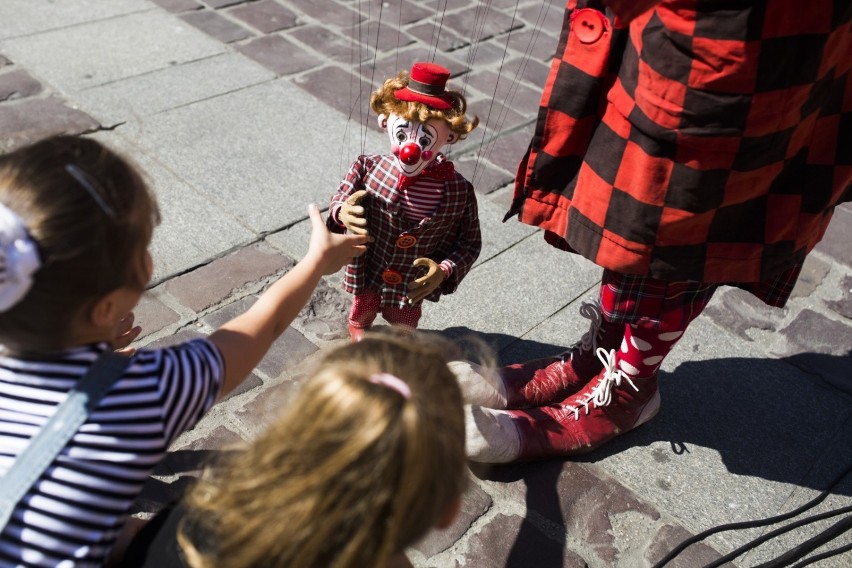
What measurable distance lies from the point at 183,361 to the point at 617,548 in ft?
4.04

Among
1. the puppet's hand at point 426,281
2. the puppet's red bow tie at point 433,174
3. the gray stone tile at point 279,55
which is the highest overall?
the puppet's red bow tie at point 433,174

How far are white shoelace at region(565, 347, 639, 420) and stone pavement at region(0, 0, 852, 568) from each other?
0.15 m

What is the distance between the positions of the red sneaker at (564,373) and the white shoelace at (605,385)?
0.05 meters

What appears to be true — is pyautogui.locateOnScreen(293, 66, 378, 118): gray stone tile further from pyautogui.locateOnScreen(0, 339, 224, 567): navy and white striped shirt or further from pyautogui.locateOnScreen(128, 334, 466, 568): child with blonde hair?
pyautogui.locateOnScreen(128, 334, 466, 568): child with blonde hair

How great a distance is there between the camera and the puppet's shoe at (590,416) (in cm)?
227

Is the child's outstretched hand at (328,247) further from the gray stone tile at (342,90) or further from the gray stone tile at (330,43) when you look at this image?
the gray stone tile at (330,43)

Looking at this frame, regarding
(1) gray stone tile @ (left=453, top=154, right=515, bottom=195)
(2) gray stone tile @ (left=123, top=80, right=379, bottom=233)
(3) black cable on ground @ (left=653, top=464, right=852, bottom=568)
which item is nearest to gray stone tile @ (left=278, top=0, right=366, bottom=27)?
(2) gray stone tile @ (left=123, top=80, right=379, bottom=233)

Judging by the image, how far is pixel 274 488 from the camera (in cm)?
114

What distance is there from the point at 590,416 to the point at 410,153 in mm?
876

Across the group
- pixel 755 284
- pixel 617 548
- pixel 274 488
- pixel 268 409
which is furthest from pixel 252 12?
pixel 274 488

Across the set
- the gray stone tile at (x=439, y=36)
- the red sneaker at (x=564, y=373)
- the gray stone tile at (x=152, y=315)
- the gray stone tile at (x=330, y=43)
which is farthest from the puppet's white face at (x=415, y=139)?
the gray stone tile at (x=439, y=36)

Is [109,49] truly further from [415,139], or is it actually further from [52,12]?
[415,139]

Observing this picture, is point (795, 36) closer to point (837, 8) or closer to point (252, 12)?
point (837, 8)

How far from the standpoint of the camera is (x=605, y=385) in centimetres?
231
